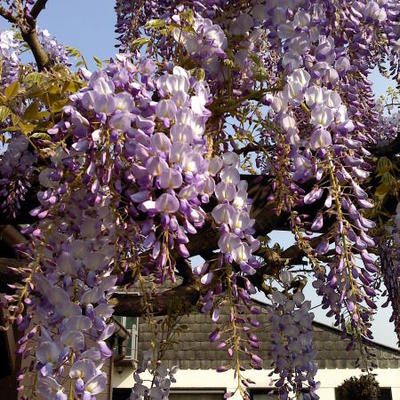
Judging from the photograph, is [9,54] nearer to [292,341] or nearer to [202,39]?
[202,39]

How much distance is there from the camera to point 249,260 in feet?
5.09

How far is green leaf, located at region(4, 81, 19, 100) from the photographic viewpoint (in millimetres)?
1608

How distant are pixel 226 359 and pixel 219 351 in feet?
1.80

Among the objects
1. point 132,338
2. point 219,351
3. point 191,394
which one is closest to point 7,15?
point 132,338

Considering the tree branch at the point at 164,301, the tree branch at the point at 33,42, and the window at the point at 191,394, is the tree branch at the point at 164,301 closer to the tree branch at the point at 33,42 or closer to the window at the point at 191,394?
the tree branch at the point at 33,42

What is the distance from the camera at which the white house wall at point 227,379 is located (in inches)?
440

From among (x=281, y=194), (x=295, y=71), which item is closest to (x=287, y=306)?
(x=281, y=194)

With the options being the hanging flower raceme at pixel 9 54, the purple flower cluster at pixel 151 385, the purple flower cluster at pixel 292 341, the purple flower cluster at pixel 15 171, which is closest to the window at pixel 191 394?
the purple flower cluster at pixel 151 385

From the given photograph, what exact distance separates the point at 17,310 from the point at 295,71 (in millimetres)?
909

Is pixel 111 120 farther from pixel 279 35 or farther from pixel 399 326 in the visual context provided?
pixel 399 326

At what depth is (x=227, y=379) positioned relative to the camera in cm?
1141

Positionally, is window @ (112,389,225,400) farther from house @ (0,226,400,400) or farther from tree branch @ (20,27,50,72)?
tree branch @ (20,27,50,72)

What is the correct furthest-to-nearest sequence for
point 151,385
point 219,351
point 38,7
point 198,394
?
1. point 219,351
2. point 198,394
3. point 151,385
4. point 38,7

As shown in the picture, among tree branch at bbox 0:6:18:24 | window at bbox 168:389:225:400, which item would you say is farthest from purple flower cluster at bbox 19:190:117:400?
window at bbox 168:389:225:400
